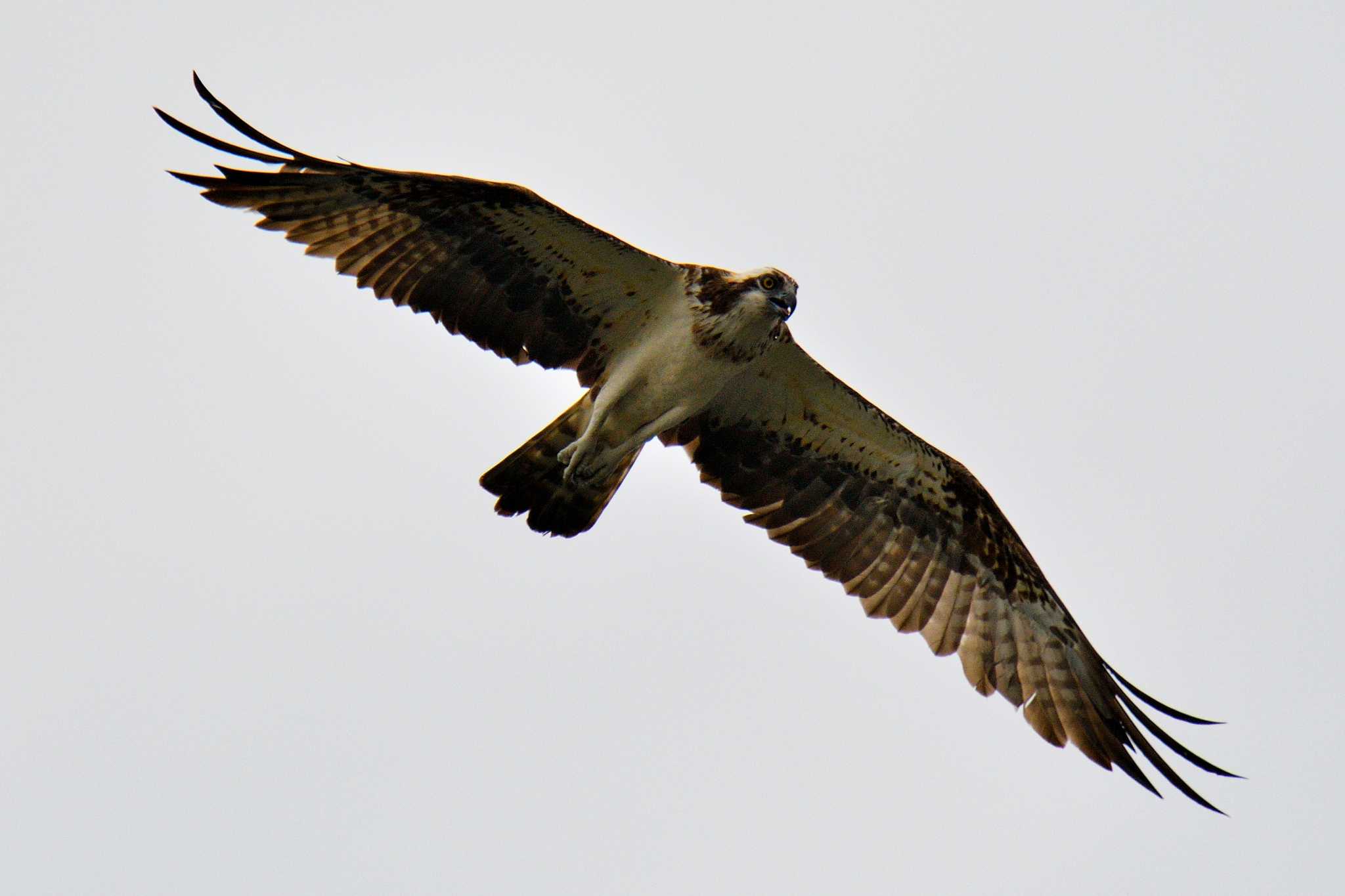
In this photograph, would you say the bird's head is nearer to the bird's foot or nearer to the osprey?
the osprey

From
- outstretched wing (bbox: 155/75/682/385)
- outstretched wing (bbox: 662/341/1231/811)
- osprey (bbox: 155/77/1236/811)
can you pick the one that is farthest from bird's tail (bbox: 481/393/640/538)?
outstretched wing (bbox: 662/341/1231/811)

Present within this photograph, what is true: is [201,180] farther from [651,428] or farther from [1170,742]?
[1170,742]

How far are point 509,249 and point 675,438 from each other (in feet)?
6.27

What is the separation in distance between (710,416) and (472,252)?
2055 millimetres

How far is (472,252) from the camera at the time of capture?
34.6ft

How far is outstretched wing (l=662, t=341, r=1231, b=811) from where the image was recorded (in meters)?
11.3

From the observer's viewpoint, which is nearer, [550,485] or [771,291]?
[771,291]

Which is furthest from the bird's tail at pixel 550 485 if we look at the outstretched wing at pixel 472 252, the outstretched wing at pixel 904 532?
the outstretched wing at pixel 904 532

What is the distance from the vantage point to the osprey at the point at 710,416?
1029cm

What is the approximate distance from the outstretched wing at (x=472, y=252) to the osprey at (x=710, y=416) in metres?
0.01

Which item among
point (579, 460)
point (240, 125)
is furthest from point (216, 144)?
point (579, 460)

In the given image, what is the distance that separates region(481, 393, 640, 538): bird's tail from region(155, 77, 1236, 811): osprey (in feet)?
0.04

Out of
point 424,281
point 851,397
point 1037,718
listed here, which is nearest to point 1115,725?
point 1037,718

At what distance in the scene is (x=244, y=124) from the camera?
30.5 ft
